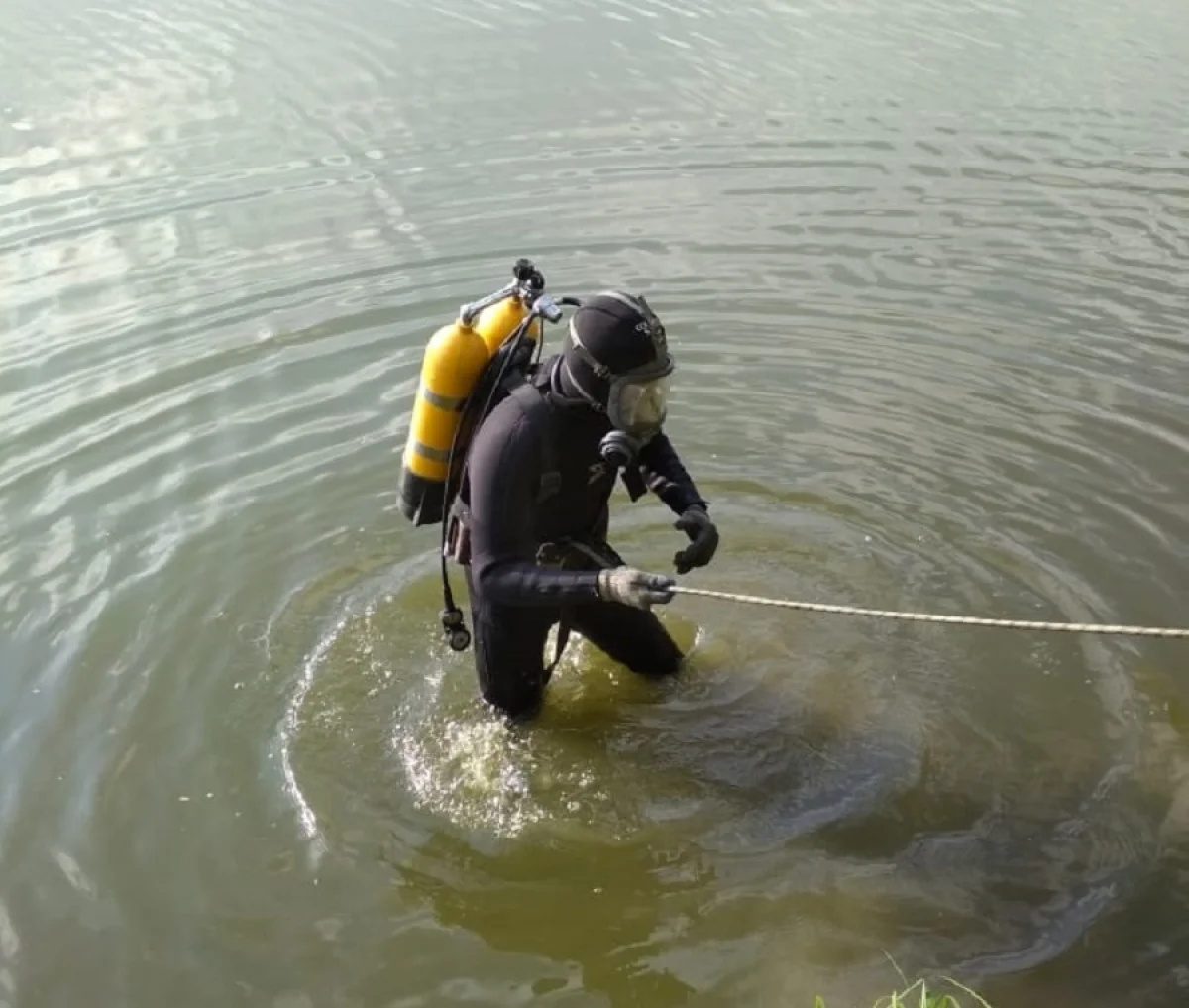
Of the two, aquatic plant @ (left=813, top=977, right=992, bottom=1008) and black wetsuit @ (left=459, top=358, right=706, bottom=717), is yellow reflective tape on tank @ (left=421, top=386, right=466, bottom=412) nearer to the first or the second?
black wetsuit @ (left=459, top=358, right=706, bottom=717)

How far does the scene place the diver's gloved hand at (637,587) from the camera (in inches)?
177

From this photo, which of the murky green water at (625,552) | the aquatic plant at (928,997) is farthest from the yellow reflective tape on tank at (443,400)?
the aquatic plant at (928,997)

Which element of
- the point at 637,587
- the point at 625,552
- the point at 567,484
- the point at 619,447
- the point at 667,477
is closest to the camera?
the point at 637,587

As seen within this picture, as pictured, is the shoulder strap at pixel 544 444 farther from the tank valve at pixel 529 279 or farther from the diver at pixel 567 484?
the tank valve at pixel 529 279

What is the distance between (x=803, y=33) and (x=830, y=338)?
26.2 ft

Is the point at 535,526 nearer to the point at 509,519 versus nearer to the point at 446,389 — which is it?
the point at 509,519

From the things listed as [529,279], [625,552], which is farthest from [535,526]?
[625,552]

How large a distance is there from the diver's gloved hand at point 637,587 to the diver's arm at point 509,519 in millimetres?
80

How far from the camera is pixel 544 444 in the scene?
476 centimetres

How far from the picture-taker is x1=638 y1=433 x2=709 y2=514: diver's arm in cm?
539

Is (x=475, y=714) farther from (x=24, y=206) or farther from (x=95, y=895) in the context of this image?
(x=24, y=206)

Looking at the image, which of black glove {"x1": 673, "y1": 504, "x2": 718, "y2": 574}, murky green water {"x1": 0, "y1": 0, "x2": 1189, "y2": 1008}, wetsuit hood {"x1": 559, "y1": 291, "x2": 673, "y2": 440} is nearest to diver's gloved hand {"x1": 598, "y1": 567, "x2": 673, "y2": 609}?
wetsuit hood {"x1": 559, "y1": 291, "x2": 673, "y2": 440}

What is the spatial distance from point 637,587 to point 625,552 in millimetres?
2621

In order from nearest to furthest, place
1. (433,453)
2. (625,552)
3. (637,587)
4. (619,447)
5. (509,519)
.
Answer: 1. (637,587)
2. (619,447)
3. (509,519)
4. (433,453)
5. (625,552)
